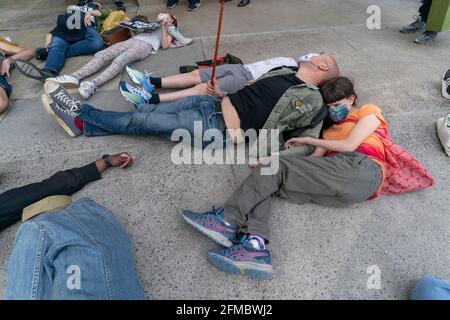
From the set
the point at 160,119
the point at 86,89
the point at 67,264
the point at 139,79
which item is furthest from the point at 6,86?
the point at 67,264

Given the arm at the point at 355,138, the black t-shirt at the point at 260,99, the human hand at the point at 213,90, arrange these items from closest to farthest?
the arm at the point at 355,138 → the black t-shirt at the point at 260,99 → the human hand at the point at 213,90

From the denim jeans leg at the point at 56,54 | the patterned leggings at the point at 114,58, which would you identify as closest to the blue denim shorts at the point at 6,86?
the denim jeans leg at the point at 56,54

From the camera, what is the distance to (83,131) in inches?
92.1

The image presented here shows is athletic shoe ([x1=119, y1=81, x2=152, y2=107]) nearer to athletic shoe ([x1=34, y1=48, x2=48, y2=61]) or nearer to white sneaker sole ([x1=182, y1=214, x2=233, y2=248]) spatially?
white sneaker sole ([x1=182, y1=214, x2=233, y2=248])

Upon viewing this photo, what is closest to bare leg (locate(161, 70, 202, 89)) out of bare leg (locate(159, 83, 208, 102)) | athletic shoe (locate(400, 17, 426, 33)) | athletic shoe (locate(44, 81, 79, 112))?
bare leg (locate(159, 83, 208, 102))

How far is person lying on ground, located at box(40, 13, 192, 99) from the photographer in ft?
9.21

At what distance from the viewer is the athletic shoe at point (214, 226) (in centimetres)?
158

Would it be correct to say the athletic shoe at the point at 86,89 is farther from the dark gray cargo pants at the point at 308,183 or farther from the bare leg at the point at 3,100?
the dark gray cargo pants at the point at 308,183

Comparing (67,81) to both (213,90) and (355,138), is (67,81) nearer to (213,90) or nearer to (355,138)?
(213,90)

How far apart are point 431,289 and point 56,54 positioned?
3546mm

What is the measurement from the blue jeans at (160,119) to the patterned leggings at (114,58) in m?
0.71

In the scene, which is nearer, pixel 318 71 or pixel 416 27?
pixel 318 71

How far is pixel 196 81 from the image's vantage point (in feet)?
8.88

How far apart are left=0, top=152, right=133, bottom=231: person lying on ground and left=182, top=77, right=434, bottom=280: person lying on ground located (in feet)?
2.24
